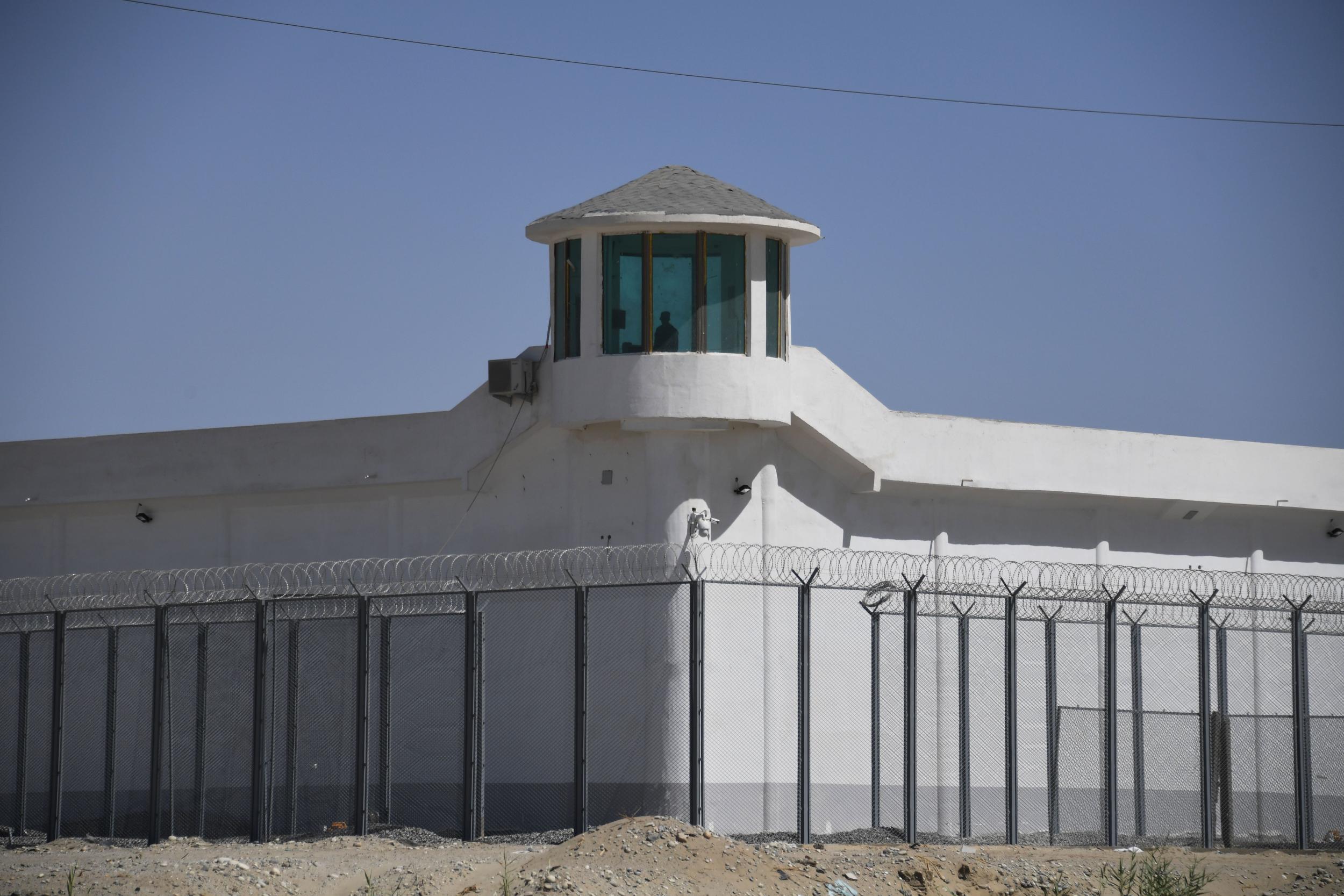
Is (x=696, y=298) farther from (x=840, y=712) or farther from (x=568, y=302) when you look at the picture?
(x=840, y=712)

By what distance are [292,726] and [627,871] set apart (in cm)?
619

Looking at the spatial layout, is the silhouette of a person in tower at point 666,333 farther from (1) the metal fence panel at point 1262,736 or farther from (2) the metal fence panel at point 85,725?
(2) the metal fence panel at point 85,725

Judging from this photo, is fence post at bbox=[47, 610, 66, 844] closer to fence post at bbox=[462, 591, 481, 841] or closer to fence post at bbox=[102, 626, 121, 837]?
fence post at bbox=[102, 626, 121, 837]

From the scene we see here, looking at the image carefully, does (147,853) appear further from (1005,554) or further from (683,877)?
(1005,554)

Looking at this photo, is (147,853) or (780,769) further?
(780,769)

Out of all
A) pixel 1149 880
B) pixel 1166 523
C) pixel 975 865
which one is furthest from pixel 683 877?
pixel 1166 523

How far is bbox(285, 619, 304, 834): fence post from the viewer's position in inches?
709

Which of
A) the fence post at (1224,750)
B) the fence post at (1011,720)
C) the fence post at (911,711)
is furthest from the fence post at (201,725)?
the fence post at (1224,750)

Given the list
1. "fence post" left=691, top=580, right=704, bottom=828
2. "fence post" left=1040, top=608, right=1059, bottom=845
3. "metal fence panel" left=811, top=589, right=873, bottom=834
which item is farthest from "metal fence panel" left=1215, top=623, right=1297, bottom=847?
"fence post" left=691, top=580, right=704, bottom=828

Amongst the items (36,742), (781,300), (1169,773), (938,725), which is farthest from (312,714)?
(1169,773)

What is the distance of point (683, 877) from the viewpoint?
43.7 ft

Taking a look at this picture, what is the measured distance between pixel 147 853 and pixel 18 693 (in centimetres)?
513

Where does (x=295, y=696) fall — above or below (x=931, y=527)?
below

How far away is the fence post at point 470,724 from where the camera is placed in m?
16.5
